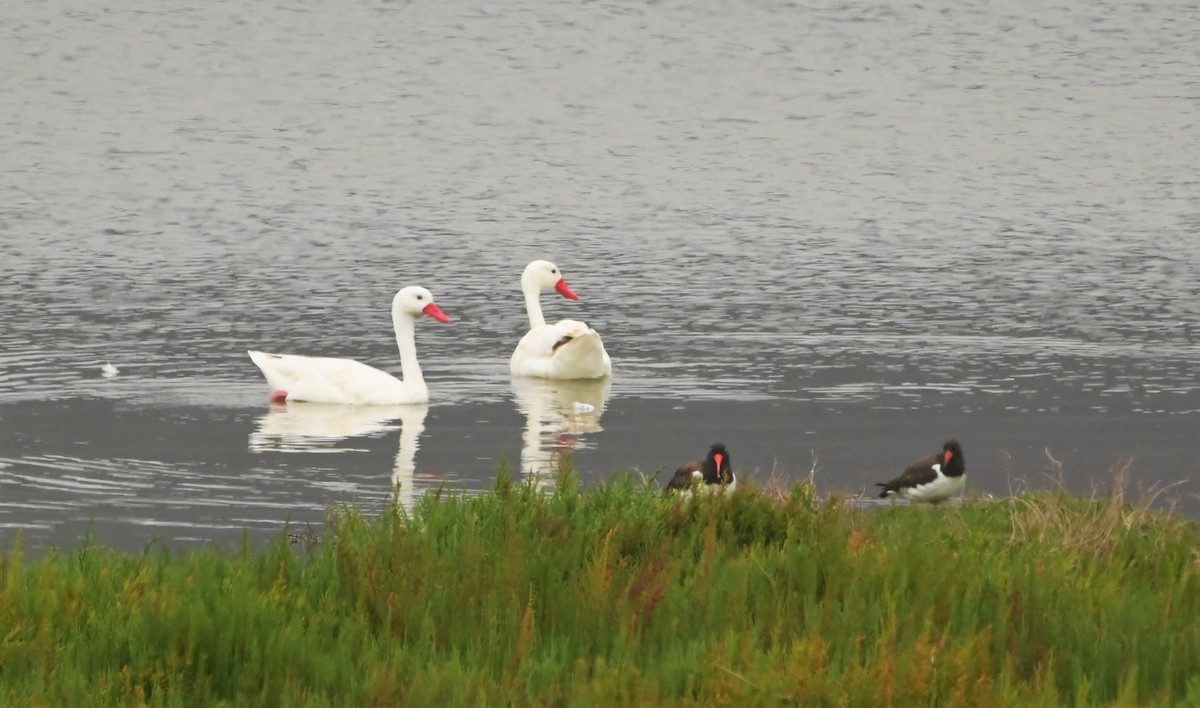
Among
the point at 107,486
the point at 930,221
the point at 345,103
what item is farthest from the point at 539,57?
the point at 107,486

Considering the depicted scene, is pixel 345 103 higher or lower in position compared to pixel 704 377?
higher

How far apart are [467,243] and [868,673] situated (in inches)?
855

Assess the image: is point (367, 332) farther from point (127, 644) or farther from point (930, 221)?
point (127, 644)

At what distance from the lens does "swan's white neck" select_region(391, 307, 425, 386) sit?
16.0m

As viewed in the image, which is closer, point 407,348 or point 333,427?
point 333,427

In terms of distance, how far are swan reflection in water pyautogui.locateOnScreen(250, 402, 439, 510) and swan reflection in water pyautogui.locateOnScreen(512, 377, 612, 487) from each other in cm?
76

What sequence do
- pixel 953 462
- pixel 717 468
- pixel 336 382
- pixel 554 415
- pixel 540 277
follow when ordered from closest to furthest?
pixel 717 468 → pixel 953 462 → pixel 554 415 → pixel 336 382 → pixel 540 277

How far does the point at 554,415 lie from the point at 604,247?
38.6 feet

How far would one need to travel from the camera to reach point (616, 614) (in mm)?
7207

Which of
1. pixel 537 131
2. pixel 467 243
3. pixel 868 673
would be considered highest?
pixel 537 131

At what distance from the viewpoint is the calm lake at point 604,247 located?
45.4 ft

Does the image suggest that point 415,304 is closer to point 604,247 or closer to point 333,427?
point 333,427

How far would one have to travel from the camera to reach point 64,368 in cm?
1753

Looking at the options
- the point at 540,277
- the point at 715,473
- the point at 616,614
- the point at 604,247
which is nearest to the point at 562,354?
the point at 540,277
